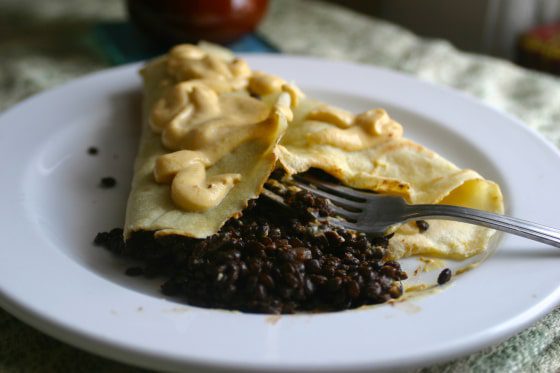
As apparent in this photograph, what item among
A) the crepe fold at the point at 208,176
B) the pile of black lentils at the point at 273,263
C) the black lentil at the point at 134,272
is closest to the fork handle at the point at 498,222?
the pile of black lentils at the point at 273,263

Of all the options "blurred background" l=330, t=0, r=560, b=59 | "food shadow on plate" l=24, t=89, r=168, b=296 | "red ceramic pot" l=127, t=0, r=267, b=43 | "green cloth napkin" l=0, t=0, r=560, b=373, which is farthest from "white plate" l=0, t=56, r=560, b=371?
"blurred background" l=330, t=0, r=560, b=59

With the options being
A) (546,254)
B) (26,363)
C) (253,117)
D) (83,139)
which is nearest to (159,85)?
(83,139)

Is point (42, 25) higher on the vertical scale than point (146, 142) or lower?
lower

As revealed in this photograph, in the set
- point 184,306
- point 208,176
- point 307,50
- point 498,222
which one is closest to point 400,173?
point 498,222

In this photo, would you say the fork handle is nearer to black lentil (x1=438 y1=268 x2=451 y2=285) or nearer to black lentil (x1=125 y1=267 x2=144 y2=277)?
black lentil (x1=438 y1=268 x2=451 y2=285)

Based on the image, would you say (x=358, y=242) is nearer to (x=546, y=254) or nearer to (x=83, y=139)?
(x=546, y=254)

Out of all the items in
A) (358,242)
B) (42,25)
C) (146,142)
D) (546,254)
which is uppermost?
(546,254)

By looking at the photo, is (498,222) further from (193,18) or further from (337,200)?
(193,18)
